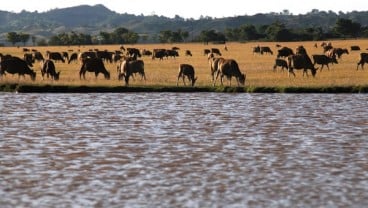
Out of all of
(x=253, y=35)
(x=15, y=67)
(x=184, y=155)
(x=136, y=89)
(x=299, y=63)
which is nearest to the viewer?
(x=184, y=155)

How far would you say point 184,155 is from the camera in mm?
15211

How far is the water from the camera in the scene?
37.8 ft

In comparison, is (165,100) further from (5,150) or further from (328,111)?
(5,150)

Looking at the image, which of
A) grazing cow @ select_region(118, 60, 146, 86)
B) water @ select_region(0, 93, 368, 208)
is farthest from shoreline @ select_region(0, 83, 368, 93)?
water @ select_region(0, 93, 368, 208)

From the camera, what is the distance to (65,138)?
58.9 feet

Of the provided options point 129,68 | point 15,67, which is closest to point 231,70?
point 129,68

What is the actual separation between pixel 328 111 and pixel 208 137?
737 centimetres

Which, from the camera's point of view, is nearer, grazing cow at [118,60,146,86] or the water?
the water

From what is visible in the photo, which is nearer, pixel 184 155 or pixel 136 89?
pixel 184 155

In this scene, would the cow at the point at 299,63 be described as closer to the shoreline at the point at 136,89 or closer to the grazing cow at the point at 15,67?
the shoreline at the point at 136,89

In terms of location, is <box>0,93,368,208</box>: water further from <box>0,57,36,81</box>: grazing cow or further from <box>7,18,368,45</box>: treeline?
<box>7,18,368,45</box>: treeline

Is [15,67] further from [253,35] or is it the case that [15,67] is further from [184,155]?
[253,35]

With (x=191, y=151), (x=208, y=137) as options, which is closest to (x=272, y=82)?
(x=208, y=137)

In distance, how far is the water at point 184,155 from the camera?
11.5 metres
